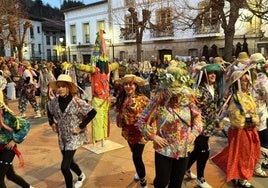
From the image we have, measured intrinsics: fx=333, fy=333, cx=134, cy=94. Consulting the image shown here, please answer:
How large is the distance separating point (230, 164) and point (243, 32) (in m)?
18.8

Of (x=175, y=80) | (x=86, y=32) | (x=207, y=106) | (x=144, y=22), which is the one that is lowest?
(x=207, y=106)

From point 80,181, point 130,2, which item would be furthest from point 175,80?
point 130,2

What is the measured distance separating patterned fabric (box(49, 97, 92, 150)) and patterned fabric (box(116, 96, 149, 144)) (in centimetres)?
55

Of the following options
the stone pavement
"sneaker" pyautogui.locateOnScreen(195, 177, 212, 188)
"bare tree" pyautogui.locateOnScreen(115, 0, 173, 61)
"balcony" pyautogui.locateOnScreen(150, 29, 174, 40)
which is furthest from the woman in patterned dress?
"balcony" pyautogui.locateOnScreen(150, 29, 174, 40)

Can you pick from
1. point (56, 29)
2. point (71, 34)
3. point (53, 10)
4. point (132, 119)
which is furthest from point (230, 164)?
point (53, 10)

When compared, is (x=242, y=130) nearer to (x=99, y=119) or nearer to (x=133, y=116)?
(x=133, y=116)

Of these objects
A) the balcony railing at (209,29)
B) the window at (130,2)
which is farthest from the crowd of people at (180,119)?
the window at (130,2)

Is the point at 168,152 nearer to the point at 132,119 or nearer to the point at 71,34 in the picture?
the point at 132,119

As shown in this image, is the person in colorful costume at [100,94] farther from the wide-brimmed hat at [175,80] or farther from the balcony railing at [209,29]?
the balcony railing at [209,29]

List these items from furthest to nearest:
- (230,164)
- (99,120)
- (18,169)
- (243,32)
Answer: (243,32)
(99,120)
(18,169)
(230,164)

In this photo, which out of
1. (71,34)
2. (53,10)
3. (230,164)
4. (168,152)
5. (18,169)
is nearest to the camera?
(168,152)

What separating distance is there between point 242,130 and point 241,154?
32 centimetres

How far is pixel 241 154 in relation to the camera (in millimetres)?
4328

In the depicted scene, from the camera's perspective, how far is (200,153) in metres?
4.39
